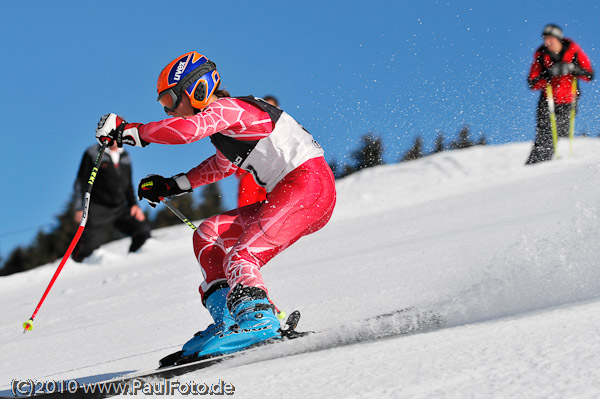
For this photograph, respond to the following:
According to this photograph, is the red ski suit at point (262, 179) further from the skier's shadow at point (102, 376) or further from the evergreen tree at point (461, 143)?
the evergreen tree at point (461, 143)

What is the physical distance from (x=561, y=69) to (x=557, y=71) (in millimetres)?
54

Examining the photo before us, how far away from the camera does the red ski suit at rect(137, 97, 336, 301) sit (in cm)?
290

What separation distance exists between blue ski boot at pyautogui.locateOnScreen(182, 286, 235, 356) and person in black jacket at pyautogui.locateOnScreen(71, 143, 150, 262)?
213 inches

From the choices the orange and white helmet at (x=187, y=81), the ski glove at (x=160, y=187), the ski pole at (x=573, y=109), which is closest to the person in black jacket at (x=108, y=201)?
the ski glove at (x=160, y=187)

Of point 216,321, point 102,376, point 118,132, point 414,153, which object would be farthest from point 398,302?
point 414,153

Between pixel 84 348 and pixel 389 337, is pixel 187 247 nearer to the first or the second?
pixel 84 348

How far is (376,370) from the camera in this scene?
83.2 inches

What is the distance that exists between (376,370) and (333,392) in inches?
7.8

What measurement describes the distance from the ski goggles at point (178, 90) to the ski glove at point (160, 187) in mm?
444

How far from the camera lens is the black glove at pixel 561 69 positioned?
321 inches

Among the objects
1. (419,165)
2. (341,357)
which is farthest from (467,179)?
(341,357)

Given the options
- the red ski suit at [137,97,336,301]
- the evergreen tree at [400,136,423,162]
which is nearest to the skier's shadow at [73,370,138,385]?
the red ski suit at [137,97,336,301]

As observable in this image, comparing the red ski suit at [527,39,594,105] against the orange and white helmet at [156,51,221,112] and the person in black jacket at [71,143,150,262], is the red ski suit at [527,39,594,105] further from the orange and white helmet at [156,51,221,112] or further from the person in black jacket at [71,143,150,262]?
the orange and white helmet at [156,51,221,112]

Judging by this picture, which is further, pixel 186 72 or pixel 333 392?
pixel 186 72
